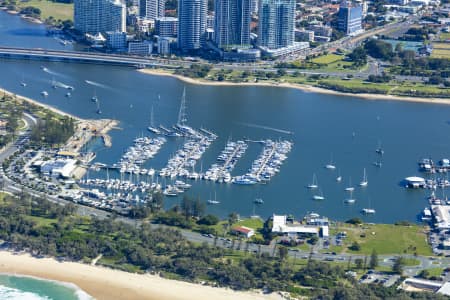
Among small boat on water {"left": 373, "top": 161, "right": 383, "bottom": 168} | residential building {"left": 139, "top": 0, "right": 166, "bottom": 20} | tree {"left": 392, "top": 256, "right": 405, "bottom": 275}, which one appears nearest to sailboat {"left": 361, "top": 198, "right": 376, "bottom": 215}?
small boat on water {"left": 373, "top": 161, "right": 383, "bottom": 168}

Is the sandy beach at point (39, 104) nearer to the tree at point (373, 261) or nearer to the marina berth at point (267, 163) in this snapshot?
the marina berth at point (267, 163)

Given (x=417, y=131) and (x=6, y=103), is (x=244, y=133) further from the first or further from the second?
(x=6, y=103)

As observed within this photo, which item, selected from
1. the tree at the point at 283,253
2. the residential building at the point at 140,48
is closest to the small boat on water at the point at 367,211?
the tree at the point at 283,253

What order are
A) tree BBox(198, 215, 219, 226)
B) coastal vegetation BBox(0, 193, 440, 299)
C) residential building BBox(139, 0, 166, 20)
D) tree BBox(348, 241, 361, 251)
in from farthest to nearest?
residential building BBox(139, 0, 166, 20) → tree BBox(198, 215, 219, 226) → tree BBox(348, 241, 361, 251) → coastal vegetation BBox(0, 193, 440, 299)

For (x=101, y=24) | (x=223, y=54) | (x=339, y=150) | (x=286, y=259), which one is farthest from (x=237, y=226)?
(x=101, y=24)

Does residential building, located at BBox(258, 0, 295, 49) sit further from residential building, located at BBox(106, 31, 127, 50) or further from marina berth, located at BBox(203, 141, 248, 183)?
marina berth, located at BBox(203, 141, 248, 183)

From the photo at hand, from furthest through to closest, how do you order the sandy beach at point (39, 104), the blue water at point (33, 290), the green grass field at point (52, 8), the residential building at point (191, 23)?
the green grass field at point (52, 8), the residential building at point (191, 23), the sandy beach at point (39, 104), the blue water at point (33, 290)

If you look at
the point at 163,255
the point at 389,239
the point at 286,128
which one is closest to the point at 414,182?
the point at 389,239
